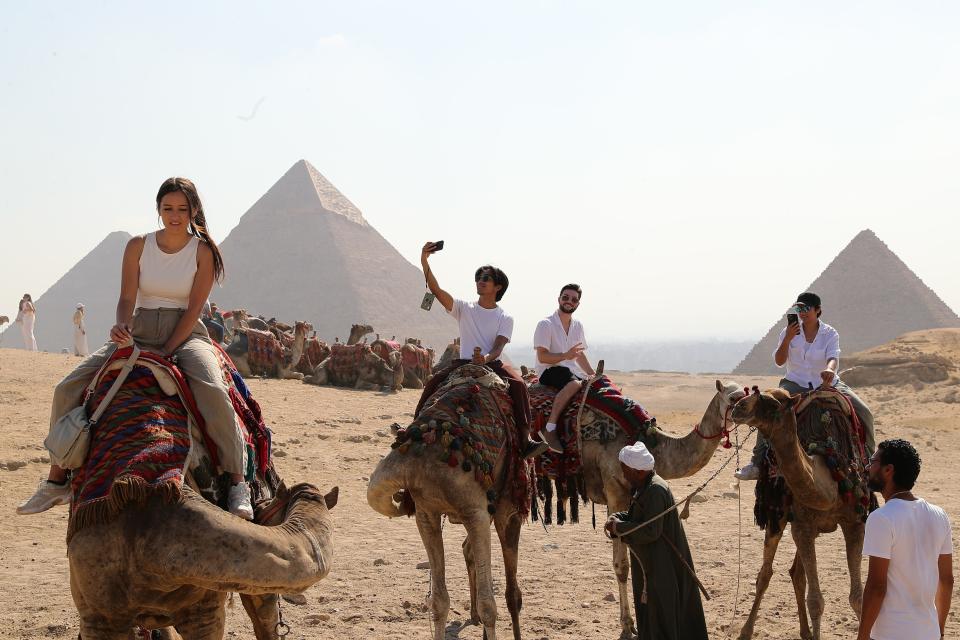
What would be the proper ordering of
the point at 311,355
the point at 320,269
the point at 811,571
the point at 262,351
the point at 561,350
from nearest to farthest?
1. the point at 811,571
2. the point at 561,350
3. the point at 262,351
4. the point at 311,355
5. the point at 320,269

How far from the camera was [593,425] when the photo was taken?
25.4 feet

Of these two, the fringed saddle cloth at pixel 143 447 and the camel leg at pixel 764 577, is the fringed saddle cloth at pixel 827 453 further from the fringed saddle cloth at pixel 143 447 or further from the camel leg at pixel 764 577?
the fringed saddle cloth at pixel 143 447

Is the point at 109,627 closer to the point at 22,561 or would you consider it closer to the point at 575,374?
the point at 575,374

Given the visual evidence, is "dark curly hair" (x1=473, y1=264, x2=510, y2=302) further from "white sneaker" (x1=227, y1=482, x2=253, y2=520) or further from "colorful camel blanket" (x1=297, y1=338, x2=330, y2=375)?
"colorful camel blanket" (x1=297, y1=338, x2=330, y2=375)

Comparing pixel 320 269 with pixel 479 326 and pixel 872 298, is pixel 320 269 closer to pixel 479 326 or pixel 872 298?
pixel 872 298

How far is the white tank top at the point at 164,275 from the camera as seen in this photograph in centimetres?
498

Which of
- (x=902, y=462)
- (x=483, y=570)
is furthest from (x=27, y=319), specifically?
(x=902, y=462)

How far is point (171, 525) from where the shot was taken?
3.88m

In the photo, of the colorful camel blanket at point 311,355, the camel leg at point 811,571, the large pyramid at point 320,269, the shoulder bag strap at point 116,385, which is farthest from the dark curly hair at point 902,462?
the large pyramid at point 320,269

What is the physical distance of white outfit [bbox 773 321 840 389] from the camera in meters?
7.53

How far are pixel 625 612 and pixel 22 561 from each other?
17.3 ft

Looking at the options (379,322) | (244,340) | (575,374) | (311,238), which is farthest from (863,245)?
(575,374)

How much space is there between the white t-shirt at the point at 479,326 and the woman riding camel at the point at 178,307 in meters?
2.35

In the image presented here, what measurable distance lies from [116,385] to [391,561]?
5142 mm
